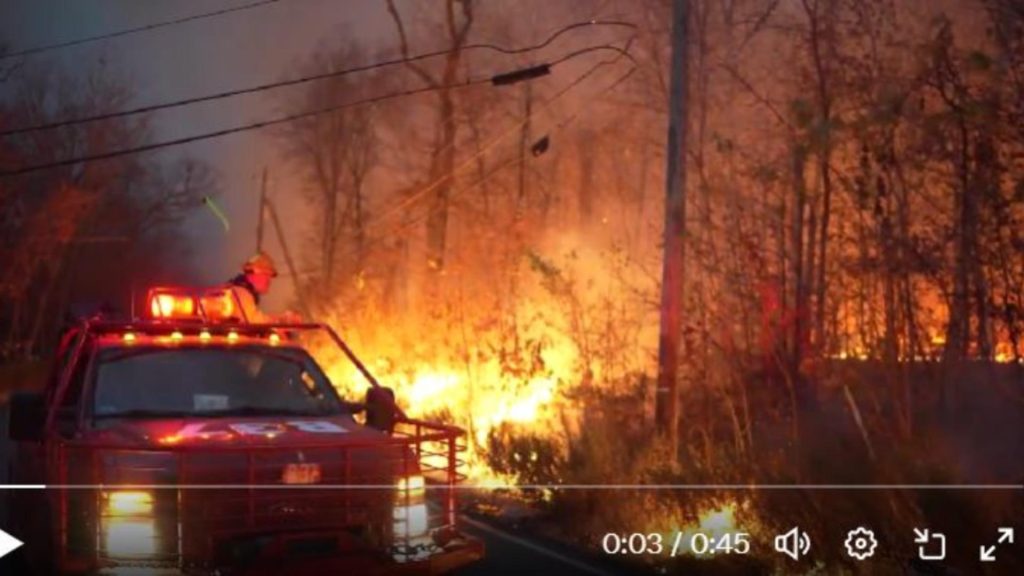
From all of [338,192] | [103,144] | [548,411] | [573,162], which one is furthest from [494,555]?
[338,192]

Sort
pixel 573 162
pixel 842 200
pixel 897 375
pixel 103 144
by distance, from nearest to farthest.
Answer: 1. pixel 897 375
2. pixel 842 200
3. pixel 573 162
4. pixel 103 144

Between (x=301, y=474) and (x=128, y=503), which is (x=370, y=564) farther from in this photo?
(x=128, y=503)

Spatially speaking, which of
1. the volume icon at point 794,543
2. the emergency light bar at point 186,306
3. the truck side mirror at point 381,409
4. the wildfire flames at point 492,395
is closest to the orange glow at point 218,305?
the emergency light bar at point 186,306

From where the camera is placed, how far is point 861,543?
8297mm

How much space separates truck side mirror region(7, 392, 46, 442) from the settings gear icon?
5120mm

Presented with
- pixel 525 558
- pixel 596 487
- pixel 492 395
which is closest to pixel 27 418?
pixel 525 558

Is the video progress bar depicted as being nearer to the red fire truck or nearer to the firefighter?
the red fire truck

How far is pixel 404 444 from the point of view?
7027 mm

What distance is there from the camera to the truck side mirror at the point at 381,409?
339 inches

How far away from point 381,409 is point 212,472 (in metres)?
2.26

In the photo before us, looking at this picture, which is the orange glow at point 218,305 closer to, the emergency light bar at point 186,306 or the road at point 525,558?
the emergency light bar at point 186,306

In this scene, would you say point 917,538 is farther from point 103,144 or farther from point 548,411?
point 103,144

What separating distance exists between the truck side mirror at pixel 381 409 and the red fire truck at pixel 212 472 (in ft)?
0.09

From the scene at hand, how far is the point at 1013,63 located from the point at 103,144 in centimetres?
3853
